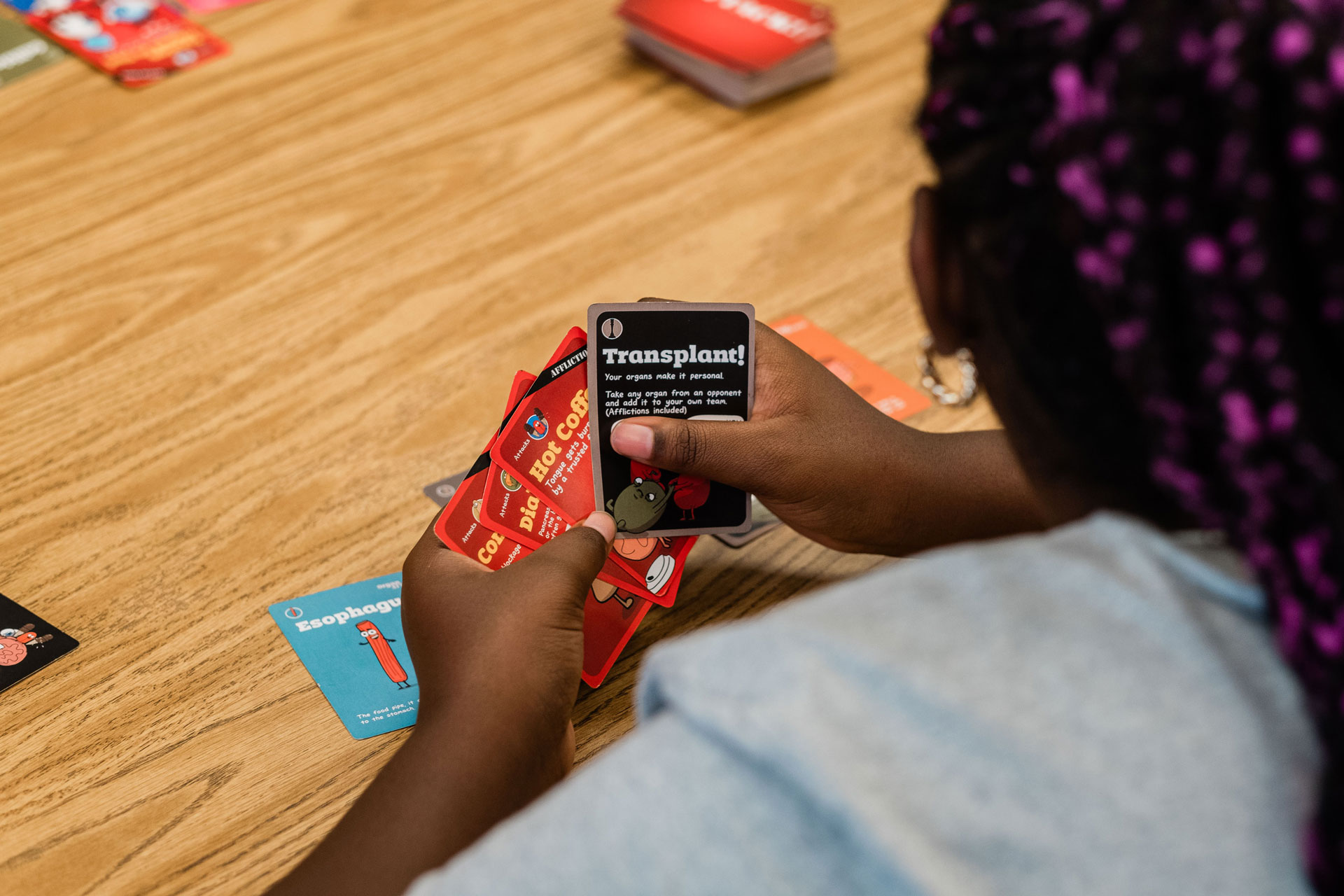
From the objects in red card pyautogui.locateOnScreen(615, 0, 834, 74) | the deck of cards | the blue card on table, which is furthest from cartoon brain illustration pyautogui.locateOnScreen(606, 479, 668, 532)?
the deck of cards

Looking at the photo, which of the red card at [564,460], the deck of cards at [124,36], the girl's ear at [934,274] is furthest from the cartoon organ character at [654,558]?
the deck of cards at [124,36]

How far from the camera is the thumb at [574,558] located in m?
0.76

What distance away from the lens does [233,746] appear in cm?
75

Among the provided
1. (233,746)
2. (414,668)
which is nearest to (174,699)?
(233,746)

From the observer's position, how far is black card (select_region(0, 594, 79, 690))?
791mm

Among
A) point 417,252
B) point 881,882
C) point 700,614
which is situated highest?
point 881,882

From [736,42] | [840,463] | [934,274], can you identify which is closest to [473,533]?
[840,463]

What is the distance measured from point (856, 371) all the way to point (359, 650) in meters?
0.54

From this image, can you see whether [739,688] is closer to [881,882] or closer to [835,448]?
[881,882]

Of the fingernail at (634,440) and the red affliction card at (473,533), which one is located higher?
the fingernail at (634,440)

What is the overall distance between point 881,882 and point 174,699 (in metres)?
0.55

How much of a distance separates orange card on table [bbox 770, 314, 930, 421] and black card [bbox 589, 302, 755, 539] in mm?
186

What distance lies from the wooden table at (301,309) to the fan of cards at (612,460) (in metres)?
0.04

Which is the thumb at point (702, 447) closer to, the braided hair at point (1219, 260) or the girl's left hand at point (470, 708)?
the girl's left hand at point (470, 708)
